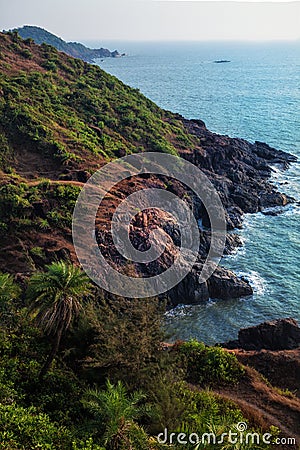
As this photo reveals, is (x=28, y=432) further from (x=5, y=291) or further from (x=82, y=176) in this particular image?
(x=82, y=176)

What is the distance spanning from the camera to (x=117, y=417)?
15117 mm

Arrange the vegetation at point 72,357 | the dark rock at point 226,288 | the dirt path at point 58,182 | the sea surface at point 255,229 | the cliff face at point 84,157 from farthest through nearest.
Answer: the dirt path at point 58,182
the dark rock at point 226,288
the cliff face at point 84,157
the sea surface at point 255,229
the vegetation at point 72,357

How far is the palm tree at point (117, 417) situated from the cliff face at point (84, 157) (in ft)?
60.3

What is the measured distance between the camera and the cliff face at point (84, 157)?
120ft

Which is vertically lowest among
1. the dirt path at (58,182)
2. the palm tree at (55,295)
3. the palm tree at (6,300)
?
the palm tree at (6,300)

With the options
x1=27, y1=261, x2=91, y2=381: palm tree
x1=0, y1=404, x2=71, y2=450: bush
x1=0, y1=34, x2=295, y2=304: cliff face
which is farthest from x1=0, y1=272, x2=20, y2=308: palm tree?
x1=0, y1=34, x2=295, y2=304: cliff face

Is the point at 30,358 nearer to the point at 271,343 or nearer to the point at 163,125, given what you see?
the point at 271,343

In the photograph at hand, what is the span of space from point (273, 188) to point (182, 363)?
41.5 m

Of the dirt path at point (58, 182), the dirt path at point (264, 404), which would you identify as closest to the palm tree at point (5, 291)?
the dirt path at point (264, 404)

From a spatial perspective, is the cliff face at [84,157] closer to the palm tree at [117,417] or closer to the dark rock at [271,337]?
the dark rock at [271,337]

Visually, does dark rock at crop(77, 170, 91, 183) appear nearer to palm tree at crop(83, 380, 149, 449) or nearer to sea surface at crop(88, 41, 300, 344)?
sea surface at crop(88, 41, 300, 344)

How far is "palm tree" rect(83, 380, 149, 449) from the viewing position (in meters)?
14.7

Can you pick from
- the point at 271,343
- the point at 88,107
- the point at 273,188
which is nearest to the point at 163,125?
the point at 88,107

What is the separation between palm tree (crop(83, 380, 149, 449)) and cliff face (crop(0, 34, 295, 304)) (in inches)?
724
